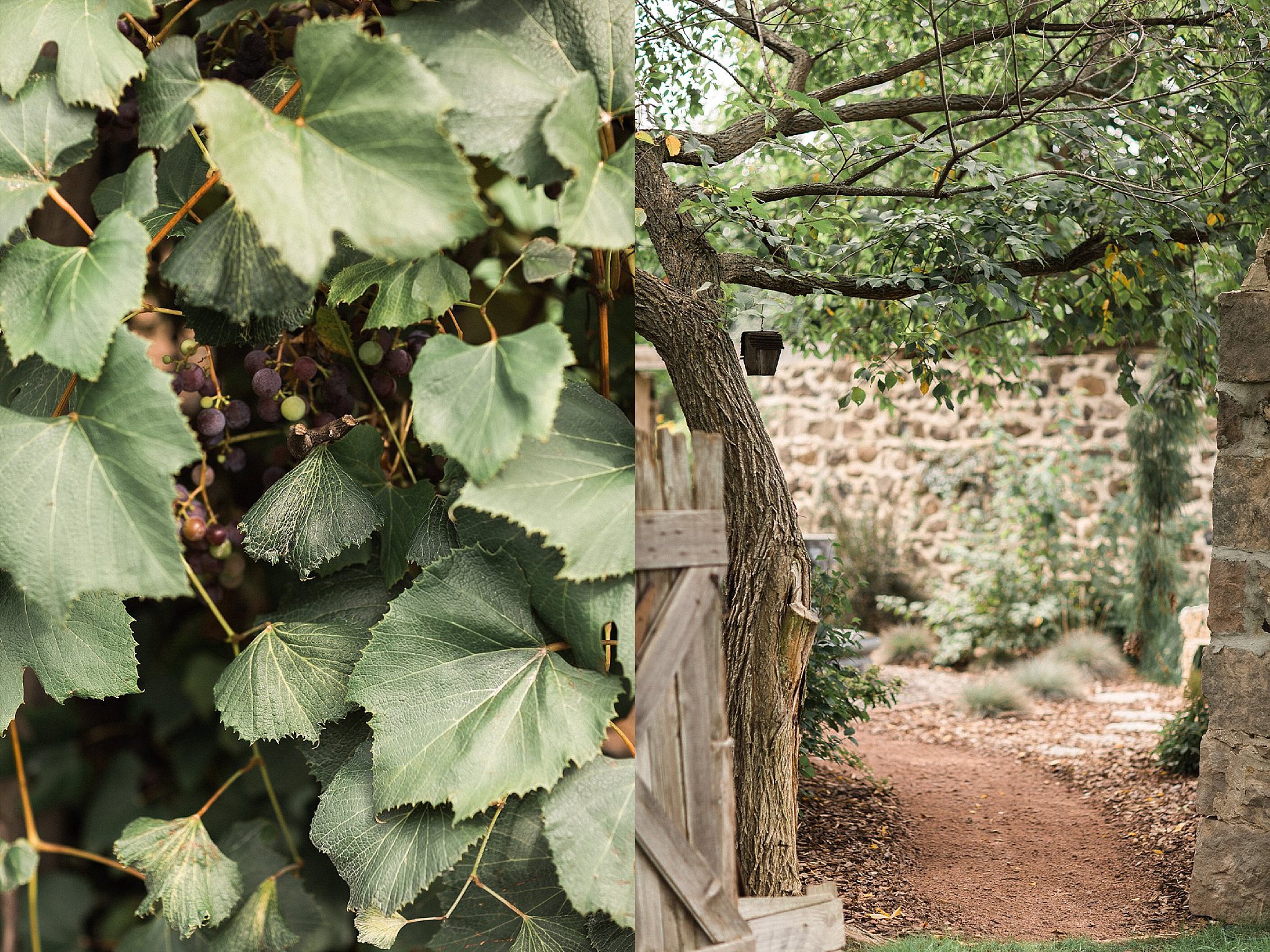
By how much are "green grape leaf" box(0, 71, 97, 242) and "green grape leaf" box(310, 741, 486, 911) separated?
0.85 feet

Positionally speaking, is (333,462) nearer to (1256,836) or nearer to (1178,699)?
(1256,836)

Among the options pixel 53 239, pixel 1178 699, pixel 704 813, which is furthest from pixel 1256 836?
pixel 53 239

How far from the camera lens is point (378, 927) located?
37 cm

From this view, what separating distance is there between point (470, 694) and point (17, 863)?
0.77 feet

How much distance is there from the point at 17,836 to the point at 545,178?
37 centimetres

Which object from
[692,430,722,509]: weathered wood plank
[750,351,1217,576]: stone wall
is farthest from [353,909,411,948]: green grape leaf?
[750,351,1217,576]: stone wall

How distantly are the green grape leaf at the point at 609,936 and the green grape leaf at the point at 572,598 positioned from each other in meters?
0.11

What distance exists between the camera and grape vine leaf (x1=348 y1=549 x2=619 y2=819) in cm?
32

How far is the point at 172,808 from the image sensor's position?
38 cm

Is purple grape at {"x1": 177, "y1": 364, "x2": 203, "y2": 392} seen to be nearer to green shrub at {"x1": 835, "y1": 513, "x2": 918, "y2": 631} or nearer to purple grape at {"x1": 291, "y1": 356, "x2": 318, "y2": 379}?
purple grape at {"x1": 291, "y1": 356, "x2": 318, "y2": 379}

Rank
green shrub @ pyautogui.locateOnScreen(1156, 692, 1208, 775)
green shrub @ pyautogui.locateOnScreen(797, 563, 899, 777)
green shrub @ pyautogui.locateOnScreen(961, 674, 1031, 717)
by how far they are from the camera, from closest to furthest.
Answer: green shrub @ pyautogui.locateOnScreen(797, 563, 899, 777) → green shrub @ pyautogui.locateOnScreen(1156, 692, 1208, 775) → green shrub @ pyautogui.locateOnScreen(961, 674, 1031, 717)

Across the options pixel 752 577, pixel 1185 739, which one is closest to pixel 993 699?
pixel 1185 739

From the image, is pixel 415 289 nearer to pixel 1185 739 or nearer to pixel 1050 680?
pixel 1185 739

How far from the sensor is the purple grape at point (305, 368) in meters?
0.38
